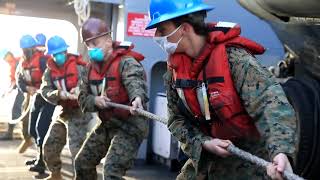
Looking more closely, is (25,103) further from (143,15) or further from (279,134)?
(279,134)

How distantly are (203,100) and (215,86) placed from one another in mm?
134

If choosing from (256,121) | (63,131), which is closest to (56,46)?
(63,131)

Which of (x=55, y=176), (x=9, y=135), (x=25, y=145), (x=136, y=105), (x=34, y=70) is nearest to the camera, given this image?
(x=136, y=105)

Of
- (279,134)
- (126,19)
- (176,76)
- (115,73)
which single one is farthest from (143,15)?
(279,134)

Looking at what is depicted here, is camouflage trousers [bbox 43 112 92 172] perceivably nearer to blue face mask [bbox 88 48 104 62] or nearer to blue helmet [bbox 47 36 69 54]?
blue helmet [bbox 47 36 69 54]

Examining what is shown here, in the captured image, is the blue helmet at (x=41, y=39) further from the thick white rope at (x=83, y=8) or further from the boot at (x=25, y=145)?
the boot at (x=25, y=145)

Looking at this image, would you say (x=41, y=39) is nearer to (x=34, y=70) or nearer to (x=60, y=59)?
(x=34, y=70)

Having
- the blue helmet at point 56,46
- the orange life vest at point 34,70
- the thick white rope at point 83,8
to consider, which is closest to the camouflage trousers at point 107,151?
the blue helmet at point 56,46

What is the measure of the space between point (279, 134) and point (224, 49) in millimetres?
522

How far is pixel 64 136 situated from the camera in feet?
20.0

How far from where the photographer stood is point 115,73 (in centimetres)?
450

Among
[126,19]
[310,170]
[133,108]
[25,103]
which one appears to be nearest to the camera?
[133,108]

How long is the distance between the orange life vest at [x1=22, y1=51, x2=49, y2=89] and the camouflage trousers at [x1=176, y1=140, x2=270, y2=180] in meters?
4.94

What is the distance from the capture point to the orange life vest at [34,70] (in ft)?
24.8
